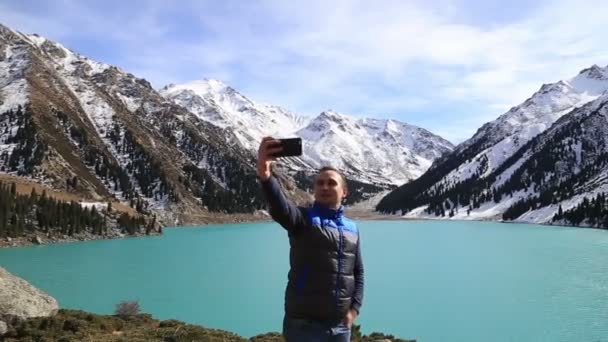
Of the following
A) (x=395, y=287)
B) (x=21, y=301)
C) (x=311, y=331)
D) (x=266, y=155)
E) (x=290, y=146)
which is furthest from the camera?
(x=395, y=287)

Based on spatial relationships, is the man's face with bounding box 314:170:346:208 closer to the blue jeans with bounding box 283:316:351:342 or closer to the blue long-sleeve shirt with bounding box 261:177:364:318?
the blue long-sleeve shirt with bounding box 261:177:364:318

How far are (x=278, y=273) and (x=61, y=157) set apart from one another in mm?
117595

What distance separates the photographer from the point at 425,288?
4569 cm

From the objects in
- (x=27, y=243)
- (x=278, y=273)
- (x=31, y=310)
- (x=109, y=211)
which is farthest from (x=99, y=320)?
(x=109, y=211)

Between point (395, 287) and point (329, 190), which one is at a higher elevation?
point (329, 190)

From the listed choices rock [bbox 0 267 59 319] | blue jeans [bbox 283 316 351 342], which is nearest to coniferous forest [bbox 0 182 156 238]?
rock [bbox 0 267 59 319]

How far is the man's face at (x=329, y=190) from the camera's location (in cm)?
718

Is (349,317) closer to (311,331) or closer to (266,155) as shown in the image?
(311,331)

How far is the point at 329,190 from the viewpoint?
7172 mm

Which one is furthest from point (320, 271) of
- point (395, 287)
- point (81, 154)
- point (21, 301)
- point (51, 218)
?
point (81, 154)

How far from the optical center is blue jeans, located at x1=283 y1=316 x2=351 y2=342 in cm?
694

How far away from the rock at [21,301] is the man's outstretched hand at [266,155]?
A: 20.6 meters

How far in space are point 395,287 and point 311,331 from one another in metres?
40.4

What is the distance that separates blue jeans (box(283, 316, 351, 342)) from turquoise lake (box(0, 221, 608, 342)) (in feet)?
80.3
